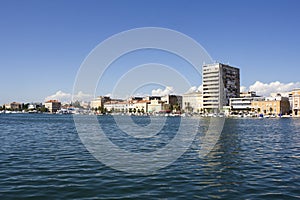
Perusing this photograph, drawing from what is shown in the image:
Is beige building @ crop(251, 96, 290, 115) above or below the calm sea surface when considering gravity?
above

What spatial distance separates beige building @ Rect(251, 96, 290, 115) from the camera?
188250 millimetres

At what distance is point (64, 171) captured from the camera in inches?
696

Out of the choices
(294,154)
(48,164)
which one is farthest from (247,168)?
(48,164)

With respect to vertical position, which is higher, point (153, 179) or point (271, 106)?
point (271, 106)

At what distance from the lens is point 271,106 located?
190m

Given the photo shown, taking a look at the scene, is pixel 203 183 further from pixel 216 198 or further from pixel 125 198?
pixel 125 198

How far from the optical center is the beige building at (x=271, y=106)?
188250mm

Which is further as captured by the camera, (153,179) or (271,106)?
(271,106)

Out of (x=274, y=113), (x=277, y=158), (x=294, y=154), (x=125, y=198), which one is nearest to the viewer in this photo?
(x=125, y=198)

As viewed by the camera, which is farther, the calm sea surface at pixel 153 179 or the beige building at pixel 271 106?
the beige building at pixel 271 106

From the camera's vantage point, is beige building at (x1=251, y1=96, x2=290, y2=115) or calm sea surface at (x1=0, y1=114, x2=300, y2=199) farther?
beige building at (x1=251, y1=96, x2=290, y2=115)

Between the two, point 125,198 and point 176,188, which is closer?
point 125,198

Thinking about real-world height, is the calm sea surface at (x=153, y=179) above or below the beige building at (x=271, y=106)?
below

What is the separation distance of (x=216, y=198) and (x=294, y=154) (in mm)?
15992
